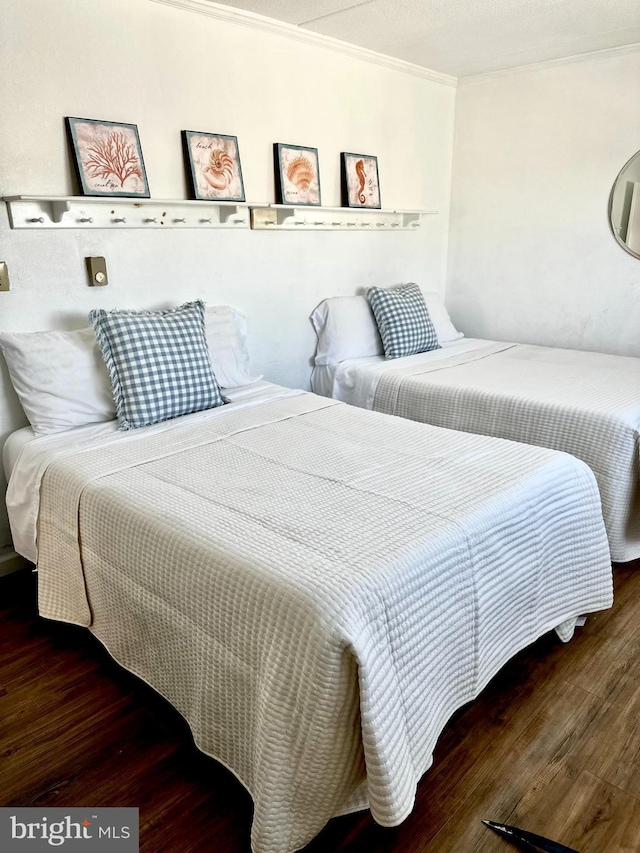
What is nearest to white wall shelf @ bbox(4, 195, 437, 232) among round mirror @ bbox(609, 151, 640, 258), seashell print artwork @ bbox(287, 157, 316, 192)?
seashell print artwork @ bbox(287, 157, 316, 192)

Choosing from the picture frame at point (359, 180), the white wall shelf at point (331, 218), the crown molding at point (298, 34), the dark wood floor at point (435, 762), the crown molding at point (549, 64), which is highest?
the crown molding at point (298, 34)

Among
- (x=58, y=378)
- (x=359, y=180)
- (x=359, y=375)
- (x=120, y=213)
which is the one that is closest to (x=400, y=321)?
(x=359, y=375)

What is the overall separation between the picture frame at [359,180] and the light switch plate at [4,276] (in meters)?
1.79

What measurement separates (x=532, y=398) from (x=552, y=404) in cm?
10

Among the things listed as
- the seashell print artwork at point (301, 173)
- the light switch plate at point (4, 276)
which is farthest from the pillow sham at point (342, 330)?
the light switch plate at point (4, 276)

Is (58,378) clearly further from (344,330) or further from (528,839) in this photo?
(528,839)

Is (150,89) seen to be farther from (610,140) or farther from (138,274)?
(610,140)

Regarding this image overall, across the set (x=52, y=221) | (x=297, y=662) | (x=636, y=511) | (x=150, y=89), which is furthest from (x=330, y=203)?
(x=297, y=662)

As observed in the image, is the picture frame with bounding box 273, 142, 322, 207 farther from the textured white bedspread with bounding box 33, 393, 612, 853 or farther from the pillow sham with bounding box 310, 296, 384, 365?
the textured white bedspread with bounding box 33, 393, 612, 853

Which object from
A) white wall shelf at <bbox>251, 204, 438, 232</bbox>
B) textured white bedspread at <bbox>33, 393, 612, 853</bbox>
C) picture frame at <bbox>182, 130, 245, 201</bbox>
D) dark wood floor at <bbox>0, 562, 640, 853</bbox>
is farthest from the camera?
white wall shelf at <bbox>251, 204, 438, 232</bbox>

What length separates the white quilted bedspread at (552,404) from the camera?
2271 millimetres

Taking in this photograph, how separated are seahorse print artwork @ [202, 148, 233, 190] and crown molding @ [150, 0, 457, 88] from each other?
52 cm

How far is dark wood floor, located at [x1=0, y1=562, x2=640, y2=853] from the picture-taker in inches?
Result: 52.3

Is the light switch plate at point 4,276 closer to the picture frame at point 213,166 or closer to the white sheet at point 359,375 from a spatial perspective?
the picture frame at point 213,166
